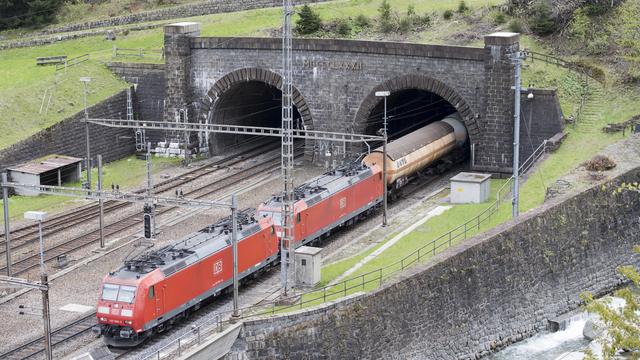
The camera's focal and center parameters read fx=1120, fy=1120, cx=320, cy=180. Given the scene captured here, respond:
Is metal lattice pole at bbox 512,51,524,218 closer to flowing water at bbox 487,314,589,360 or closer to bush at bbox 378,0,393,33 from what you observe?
flowing water at bbox 487,314,589,360

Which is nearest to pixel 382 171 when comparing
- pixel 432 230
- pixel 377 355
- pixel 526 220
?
pixel 432 230

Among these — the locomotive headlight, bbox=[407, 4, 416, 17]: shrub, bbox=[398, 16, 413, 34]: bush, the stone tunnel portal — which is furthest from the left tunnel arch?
the locomotive headlight

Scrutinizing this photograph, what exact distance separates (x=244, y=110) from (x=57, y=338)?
35728mm

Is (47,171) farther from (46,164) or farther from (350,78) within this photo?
(350,78)

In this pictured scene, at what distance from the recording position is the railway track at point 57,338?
4038 centimetres

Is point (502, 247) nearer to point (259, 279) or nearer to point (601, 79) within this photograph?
point (259, 279)

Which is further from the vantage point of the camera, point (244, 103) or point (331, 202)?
point (244, 103)

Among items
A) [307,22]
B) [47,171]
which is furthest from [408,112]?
[47,171]

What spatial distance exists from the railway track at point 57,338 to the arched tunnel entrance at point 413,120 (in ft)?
71.7

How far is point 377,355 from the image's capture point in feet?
144

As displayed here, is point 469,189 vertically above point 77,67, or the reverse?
point 77,67

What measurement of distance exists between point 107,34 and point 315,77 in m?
25.3

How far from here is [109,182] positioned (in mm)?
67188

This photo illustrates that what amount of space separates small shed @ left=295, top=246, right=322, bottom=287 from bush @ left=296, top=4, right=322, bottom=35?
38976mm
